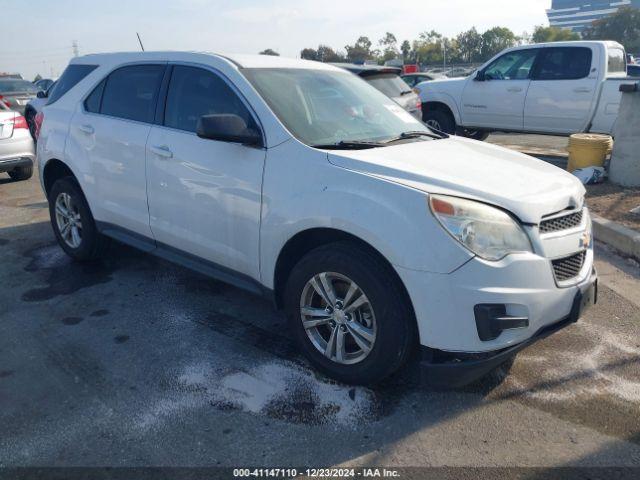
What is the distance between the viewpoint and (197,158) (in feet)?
12.3

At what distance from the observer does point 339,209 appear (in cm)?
296

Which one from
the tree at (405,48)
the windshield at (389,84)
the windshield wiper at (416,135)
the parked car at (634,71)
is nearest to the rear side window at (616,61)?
the windshield at (389,84)

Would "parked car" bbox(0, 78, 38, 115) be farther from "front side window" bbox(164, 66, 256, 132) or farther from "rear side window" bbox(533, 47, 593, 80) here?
"front side window" bbox(164, 66, 256, 132)

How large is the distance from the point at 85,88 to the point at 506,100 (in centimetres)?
760

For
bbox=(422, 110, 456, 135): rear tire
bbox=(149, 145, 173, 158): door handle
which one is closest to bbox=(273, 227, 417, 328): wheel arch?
bbox=(149, 145, 173, 158): door handle

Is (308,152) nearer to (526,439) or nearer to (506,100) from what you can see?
(526,439)

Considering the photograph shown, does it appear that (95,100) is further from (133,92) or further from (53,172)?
(53,172)

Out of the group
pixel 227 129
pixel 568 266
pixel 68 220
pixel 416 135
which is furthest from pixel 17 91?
pixel 568 266

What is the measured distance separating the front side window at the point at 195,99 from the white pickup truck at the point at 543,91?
24.5 feet

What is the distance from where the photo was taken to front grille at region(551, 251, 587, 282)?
2.88 metres

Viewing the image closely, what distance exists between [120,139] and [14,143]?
5728 millimetres

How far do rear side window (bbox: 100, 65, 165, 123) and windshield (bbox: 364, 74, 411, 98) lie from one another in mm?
4927

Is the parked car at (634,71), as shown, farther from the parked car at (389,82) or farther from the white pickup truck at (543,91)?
the parked car at (389,82)

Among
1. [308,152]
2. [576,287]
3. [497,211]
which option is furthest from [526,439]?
[308,152]
